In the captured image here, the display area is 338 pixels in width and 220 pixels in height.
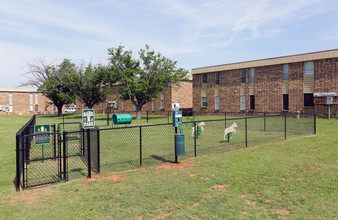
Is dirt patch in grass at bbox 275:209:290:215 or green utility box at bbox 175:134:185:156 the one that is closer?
dirt patch in grass at bbox 275:209:290:215

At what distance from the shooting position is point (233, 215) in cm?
499

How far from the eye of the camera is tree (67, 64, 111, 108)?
43.9 metres

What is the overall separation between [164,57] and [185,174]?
31553mm

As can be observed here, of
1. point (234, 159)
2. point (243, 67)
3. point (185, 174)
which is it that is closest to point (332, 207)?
point (185, 174)

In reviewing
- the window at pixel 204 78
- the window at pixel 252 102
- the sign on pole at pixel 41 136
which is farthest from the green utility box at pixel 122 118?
the window at pixel 204 78

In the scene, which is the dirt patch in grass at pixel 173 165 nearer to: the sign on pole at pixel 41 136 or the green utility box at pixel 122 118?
the sign on pole at pixel 41 136

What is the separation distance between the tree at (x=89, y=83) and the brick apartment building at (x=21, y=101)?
91.9 feet

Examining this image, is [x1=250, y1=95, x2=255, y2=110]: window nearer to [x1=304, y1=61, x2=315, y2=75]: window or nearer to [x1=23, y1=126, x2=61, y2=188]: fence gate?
[x1=304, y1=61, x2=315, y2=75]: window

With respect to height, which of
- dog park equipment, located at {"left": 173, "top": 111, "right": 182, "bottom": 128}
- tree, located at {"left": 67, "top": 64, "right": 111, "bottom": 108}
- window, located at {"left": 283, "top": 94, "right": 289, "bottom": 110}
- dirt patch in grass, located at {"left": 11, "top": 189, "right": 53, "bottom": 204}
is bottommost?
dirt patch in grass, located at {"left": 11, "top": 189, "right": 53, "bottom": 204}

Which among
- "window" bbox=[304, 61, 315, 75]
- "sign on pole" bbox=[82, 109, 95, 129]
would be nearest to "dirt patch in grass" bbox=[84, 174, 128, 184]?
"sign on pole" bbox=[82, 109, 95, 129]

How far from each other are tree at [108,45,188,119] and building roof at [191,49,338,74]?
4.61m

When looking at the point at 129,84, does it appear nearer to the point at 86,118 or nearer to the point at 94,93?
the point at 94,93

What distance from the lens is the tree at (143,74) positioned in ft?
121

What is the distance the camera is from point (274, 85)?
33.1 m
